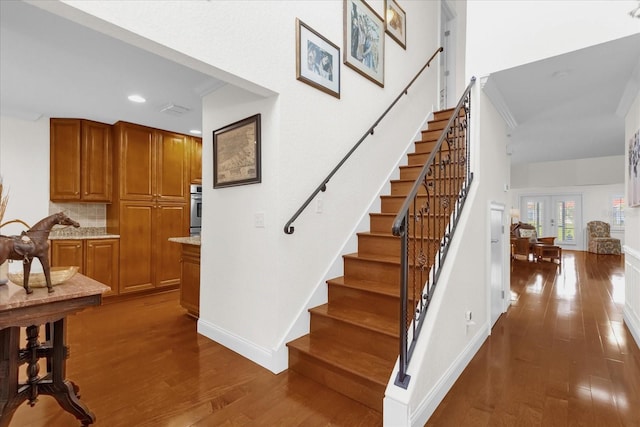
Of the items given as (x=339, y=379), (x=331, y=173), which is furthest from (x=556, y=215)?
(x=339, y=379)

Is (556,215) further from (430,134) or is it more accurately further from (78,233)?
(78,233)

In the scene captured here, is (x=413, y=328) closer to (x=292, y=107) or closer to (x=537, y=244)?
(x=292, y=107)

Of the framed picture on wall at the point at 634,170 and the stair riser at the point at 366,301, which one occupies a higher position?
the framed picture on wall at the point at 634,170

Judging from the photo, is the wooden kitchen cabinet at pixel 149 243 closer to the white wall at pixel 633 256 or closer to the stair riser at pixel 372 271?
the stair riser at pixel 372 271

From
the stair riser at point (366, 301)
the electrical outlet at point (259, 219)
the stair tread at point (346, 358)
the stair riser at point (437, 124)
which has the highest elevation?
the stair riser at point (437, 124)

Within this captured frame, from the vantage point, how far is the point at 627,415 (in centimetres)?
179

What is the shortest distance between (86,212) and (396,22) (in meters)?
4.90

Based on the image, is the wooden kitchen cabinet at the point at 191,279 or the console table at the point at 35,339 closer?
the console table at the point at 35,339

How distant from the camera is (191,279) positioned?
332 centimetres

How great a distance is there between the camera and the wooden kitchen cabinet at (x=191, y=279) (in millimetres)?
A: 3244

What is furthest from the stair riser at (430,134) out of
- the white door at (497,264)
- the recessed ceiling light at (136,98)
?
the recessed ceiling light at (136,98)

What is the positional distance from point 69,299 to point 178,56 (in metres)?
1.39

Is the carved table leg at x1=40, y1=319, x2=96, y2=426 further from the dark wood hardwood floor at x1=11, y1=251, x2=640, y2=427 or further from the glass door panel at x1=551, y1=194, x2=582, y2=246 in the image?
the glass door panel at x1=551, y1=194, x2=582, y2=246

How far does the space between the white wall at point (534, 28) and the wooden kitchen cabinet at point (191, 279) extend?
11.0 ft
